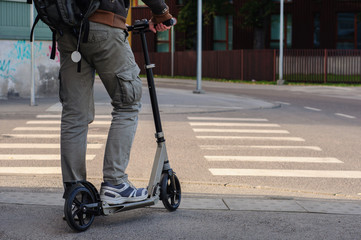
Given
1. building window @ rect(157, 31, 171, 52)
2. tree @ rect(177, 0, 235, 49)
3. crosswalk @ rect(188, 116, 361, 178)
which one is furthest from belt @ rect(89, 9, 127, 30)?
building window @ rect(157, 31, 171, 52)

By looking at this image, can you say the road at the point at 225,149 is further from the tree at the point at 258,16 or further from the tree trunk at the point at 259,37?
the tree trunk at the point at 259,37

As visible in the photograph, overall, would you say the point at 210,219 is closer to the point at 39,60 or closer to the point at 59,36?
the point at 59,36

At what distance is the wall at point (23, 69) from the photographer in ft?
61.4

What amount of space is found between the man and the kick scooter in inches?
2.7

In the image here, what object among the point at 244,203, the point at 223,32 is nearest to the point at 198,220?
the point at 244,203

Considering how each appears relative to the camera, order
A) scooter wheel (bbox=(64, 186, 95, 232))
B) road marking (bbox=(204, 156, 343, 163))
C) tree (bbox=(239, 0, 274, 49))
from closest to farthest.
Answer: scooter wheel (bbox=(64, 186, 95, 232)) → road marking (bbox=(204, 156, 343, 163)) → tree (bbox=(239, 0, 274, 49))

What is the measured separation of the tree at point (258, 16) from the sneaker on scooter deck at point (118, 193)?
34.5 m

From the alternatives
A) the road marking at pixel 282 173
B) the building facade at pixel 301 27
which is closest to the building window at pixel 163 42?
the building facade at pixel 301 27

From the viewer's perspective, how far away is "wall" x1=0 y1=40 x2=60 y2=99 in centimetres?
1870

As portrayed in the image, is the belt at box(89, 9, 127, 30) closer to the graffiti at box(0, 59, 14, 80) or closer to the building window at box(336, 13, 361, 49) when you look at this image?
the graffiti at box(0, 59, 14, 80)

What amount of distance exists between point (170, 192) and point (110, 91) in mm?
895

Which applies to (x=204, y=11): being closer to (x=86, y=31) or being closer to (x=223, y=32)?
(x=223, y=32)

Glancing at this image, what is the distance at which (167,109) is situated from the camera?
53.9ft

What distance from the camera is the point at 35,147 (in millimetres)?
9438
